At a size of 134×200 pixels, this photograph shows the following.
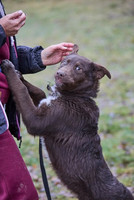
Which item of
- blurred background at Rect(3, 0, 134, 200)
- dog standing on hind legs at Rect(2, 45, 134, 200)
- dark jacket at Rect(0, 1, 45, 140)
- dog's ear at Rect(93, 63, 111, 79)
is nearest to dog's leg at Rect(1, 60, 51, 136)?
dog standing on hind legs at Rect(2, 45, 134, 200)

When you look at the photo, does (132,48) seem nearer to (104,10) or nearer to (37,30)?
(37,30)

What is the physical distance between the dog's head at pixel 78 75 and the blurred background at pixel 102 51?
200cm

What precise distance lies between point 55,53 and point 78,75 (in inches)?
12.4

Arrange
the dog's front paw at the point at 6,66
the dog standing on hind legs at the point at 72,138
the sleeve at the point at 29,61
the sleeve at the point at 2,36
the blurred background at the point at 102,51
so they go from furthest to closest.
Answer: the blurred background at the point at 102,51 < the sleeve at the point at 29,61 < the dog standing on hind legs at the point at 72,138 < the dog's front paw at the point at 6,66 < the sleeve at the point at 2,36

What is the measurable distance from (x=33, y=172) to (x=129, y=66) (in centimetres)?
698

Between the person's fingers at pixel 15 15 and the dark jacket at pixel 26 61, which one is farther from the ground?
the person's fingers at pixel 15 15

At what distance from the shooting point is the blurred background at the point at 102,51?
593cm

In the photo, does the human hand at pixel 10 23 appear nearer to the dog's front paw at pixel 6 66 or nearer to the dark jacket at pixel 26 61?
the dog's front paw at pixel 6 66

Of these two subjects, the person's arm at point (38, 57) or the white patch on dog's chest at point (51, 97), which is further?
the person's arm at point (38, 57)

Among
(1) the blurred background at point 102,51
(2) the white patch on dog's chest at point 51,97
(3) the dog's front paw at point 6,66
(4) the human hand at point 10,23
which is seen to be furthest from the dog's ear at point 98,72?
(1) the blurred background at point 102,51

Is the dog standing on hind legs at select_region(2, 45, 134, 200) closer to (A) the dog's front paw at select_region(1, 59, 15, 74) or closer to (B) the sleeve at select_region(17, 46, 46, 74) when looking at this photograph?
(A) the dog's front paw at select_region(1, 59, 15, 74)

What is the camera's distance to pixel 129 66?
1184 cm

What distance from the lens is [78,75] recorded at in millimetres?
3555

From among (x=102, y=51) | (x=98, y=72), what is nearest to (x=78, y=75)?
(x=98, y=72)
